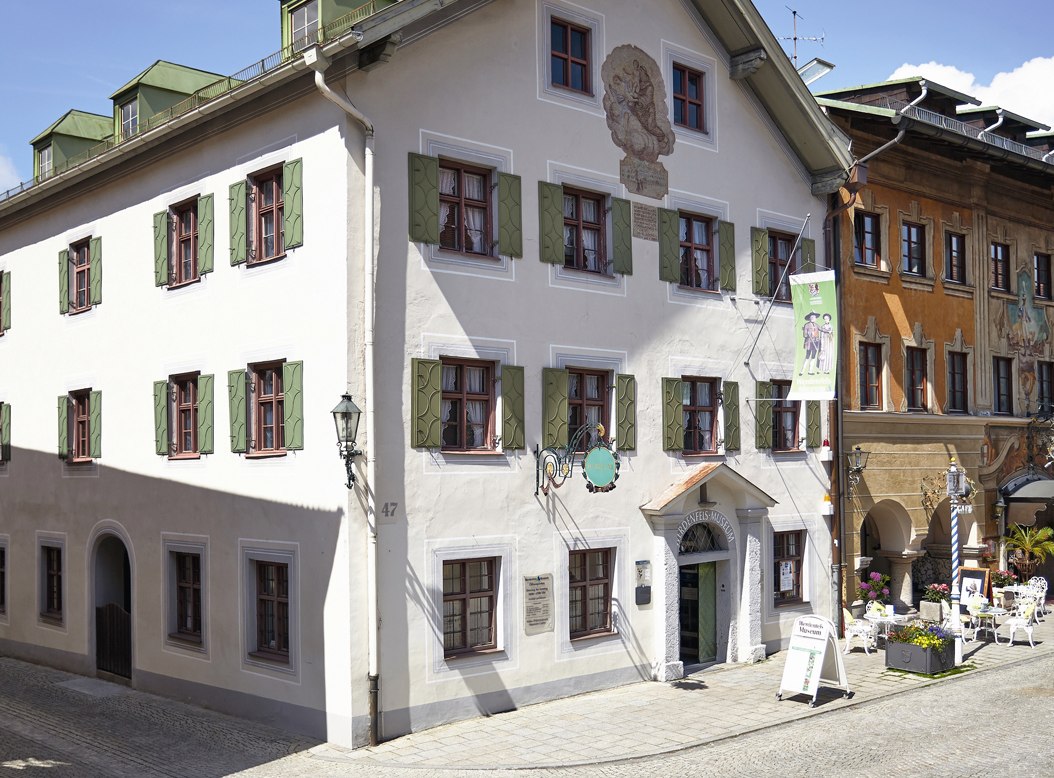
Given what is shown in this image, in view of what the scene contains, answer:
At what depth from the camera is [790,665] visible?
17641mm

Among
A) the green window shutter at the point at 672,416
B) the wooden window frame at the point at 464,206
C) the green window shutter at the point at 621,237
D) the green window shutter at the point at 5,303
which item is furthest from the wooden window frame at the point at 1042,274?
the green window shutter at the point at 5,303

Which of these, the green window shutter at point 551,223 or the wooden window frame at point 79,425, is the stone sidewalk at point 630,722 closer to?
the green window shutter at point 551,223

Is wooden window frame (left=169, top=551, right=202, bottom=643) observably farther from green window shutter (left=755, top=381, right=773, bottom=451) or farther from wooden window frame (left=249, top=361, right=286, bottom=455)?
green window shutter (left=755, top=381, right=773, bottom=451)

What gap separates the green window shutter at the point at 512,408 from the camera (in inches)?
677

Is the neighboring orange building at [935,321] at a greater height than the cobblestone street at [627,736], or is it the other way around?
the neighboring orange building at [935,321]

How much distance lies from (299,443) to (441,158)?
4517 millimetres

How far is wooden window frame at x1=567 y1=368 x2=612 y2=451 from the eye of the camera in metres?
18.4

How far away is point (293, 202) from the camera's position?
16.3 m

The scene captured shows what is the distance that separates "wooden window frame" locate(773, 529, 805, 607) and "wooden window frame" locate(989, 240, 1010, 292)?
9579mm

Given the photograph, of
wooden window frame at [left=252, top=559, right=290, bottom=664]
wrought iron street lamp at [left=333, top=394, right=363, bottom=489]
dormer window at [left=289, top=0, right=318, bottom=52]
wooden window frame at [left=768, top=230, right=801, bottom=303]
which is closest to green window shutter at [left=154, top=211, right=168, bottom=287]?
dormer window at [left=289, top=0, right=318, bottom=52]

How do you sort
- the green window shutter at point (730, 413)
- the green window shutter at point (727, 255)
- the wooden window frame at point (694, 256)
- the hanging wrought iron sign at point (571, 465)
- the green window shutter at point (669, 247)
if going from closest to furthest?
the hanging wrought iron sign at point (571, 465) < the green window shutter at point (669, 247) < the wooden window frame at point (694, 256) < the green window shutter at point (730, 413) < the green window shutter at point (727, 255)

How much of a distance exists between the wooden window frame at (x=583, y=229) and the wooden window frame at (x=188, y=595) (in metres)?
7.44

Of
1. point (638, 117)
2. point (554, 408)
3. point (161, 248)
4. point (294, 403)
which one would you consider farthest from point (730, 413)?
point (161, 248)

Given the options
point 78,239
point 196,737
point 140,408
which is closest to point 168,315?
point 140,408
